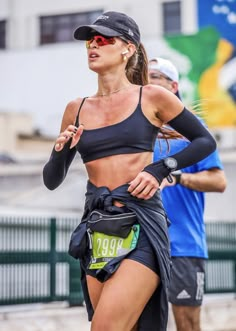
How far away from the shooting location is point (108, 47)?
4543mm

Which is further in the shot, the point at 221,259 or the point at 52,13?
the point at 52,13

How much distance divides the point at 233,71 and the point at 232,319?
55.4 ft

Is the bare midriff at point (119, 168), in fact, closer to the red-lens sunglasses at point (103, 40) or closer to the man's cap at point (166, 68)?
the red-lens sunglasses at point (103, 40)

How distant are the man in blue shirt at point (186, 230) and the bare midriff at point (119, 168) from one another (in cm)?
169

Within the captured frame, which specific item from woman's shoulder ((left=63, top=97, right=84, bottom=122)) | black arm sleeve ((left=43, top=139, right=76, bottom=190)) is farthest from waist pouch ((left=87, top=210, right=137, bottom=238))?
woman's shoulder ((left=63, top=97, right=84, bottom=122))

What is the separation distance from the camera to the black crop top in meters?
4.39

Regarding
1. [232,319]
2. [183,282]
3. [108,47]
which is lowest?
[232,319]

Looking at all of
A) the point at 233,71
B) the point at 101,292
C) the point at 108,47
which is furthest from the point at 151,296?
the point at 233,71

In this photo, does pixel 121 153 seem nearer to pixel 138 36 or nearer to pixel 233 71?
pixel 138 36

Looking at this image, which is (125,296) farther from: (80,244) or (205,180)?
(205,180)

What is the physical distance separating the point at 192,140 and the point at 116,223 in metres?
0.53

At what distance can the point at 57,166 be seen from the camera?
15.3 ft

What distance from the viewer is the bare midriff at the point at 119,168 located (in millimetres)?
4395

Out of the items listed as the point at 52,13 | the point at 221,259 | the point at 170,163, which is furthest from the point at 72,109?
the point at 52,13
